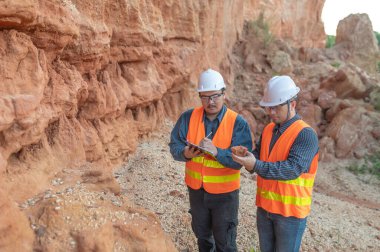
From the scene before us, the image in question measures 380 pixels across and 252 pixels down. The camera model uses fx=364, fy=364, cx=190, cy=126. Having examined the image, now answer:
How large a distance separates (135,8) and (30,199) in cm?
360

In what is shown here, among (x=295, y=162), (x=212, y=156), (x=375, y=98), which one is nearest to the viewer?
(x=295, y=162)

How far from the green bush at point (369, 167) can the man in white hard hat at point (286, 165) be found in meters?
8.12

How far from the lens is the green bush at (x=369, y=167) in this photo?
400 inches

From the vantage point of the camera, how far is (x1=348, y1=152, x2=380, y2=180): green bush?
33.3 feet

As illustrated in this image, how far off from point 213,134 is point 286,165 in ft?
2.59

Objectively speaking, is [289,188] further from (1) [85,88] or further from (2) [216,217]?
(1) [85,88]

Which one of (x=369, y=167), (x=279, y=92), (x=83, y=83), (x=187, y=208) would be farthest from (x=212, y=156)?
(x=369, y=167)

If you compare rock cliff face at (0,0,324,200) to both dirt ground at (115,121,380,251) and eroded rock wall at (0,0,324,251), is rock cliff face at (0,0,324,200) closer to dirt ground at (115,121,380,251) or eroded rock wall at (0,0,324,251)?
eroded rock wall at (0,0,324,251)

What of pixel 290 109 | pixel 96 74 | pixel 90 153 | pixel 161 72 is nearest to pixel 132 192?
pixel 90 153

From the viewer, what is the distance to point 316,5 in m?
20.6

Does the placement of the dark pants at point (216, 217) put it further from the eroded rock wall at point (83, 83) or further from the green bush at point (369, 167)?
the green bush at point (369, 167)

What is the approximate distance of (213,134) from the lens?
3.36 meters

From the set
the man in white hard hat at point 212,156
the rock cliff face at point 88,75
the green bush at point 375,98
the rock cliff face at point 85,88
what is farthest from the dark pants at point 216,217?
the green bush at point 375,98

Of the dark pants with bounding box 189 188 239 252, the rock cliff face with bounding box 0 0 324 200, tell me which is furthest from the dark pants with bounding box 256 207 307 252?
the rock cliff face with bounding box 0 0 324 200
